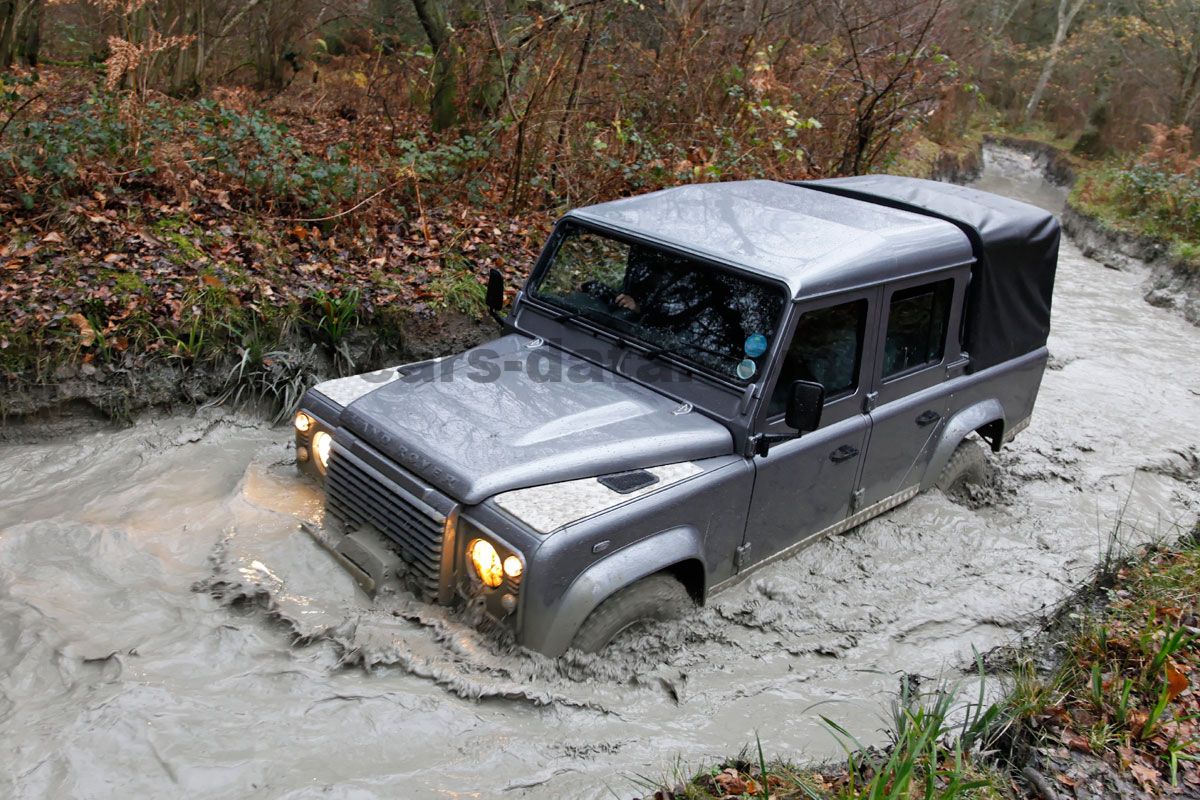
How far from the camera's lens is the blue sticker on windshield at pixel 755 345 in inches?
165

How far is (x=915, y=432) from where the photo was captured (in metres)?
5.18

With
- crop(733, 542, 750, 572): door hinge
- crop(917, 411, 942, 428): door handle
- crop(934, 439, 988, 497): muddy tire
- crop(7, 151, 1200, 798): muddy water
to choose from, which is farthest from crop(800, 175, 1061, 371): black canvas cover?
crop(733, 542, 750, 572): door hinge

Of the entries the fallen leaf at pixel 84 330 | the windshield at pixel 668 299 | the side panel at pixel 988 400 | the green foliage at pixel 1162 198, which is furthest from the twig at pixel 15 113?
the green foliage at pixel 1162 198

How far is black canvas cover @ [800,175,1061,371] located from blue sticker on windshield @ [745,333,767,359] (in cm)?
175

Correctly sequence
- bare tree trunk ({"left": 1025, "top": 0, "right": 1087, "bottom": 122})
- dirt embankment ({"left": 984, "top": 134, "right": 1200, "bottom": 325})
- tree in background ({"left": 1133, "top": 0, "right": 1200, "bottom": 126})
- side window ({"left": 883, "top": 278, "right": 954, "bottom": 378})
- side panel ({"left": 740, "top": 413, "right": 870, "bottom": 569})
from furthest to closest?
bare tree trunk ({"left": 1025, "top": 0, "right": 1087, "bottom": 122})
tree in background ({"left": 1133, "top": 0, "right": 1200, "bottom": 126})
dirt embankment ({"left": 984, "top": 134, "right": 1200, "bottom": 325})
side window ({"left": 883, "top": 278, "right": 954, "bottom": 378})
side panel ({"left": 740, "top": 413, "right": 870, "bottom": 569})

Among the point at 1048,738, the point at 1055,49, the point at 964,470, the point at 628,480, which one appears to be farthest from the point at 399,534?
the point at 1055,49

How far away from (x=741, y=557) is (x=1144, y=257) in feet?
44.7

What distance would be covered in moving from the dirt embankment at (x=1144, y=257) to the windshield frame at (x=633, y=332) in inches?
423

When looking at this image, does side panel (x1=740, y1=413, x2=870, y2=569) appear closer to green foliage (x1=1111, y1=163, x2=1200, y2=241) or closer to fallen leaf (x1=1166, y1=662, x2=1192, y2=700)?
fallen leaf (x1=1166, y1=662, x2=1192, y2=700)

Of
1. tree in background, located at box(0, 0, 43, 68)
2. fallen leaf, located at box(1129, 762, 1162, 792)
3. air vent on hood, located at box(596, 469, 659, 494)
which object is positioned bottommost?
fallen leaf, located at box(1129, 762, 1162, 792)

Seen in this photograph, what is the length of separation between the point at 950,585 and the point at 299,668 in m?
3.56

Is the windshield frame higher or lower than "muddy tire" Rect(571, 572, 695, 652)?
higher

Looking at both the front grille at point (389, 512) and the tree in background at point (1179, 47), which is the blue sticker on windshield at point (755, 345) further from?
the tree in background at point (1179, 47)

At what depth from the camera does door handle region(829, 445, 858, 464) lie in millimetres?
4660
